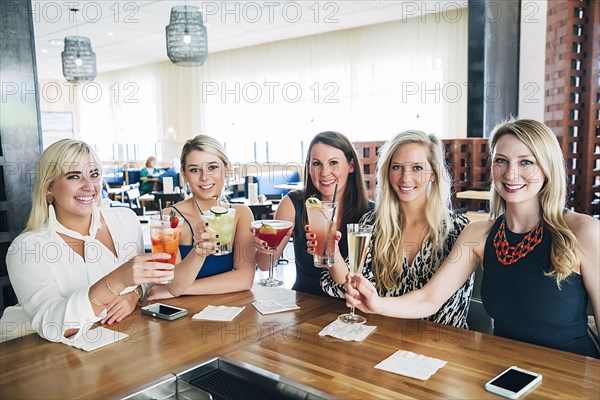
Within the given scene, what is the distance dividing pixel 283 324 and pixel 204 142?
1.13 meters

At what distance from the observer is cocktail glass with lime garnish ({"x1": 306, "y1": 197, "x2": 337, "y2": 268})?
1.83m

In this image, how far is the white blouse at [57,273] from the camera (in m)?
1.76

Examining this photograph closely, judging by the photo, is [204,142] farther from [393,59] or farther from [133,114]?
[133,114]

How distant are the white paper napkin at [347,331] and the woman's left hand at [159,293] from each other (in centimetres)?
76

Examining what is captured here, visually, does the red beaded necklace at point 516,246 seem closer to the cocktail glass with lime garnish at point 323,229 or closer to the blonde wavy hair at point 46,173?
the cocktail glass with lime garnish at point 323,229

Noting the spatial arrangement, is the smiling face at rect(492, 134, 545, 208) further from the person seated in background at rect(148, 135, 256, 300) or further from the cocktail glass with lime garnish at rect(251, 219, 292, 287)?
the person seated in background at rect(148, 135, 256, 300)

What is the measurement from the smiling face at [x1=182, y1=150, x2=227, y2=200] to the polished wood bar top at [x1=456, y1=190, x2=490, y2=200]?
2.21 metres

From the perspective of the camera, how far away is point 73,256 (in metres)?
2.03

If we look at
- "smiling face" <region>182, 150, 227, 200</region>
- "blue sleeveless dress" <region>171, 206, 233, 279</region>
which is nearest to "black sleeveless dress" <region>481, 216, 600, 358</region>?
"blue sleeveless dress" <region>171, 206, 233, 279</region>

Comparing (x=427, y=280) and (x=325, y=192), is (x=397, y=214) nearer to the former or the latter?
(x=427, y=280)

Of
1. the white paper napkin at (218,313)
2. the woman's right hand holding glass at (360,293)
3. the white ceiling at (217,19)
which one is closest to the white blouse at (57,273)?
the white paper napkin at (218,313)

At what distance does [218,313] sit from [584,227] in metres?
1.35

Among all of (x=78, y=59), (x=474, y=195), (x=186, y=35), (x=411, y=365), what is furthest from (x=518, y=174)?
(x=78, y=59)

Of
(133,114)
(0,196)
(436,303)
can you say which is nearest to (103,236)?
(0,196)
